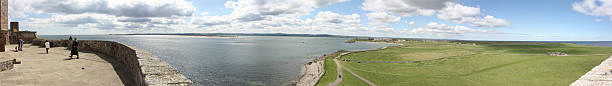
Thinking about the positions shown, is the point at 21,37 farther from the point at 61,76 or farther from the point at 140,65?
the point at 140,65

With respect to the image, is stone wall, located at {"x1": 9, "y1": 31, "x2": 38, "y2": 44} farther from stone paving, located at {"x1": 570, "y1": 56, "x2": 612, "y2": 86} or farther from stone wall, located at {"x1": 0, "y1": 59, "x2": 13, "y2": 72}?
stone paving, located at {"x1": 570, "y1": 56, "x2": 612, "y2": 86}

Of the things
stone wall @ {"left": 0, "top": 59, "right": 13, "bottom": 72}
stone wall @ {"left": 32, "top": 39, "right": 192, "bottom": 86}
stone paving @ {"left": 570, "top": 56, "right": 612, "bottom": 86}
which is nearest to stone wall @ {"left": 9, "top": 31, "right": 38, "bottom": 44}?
stone wall @ {"left": 32, "top": 39, "right": 192, "bottom": 86}

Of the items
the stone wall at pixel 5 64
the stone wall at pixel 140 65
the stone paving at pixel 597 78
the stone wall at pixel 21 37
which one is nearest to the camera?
the stone wall at pixel 140 65

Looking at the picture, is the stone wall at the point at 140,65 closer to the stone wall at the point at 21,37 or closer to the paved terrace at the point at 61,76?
the paved terrace at the point at 61,76

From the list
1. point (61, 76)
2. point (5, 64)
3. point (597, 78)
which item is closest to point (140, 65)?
point (61, 76)

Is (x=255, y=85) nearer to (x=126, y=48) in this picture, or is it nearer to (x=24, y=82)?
(x=126, y=48)

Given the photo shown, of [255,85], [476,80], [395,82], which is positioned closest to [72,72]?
[255,85]

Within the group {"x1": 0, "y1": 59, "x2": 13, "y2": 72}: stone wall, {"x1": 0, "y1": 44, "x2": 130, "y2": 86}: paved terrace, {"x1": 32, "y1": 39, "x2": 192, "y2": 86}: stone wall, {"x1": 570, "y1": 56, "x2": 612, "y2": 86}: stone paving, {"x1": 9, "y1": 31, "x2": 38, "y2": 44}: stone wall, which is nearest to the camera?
{"x1": 32, "y1": 39, "x2": 192, "y2": 86}: stone wall

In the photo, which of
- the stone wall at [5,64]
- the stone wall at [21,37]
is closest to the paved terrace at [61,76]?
the stone wall at [5,64]
